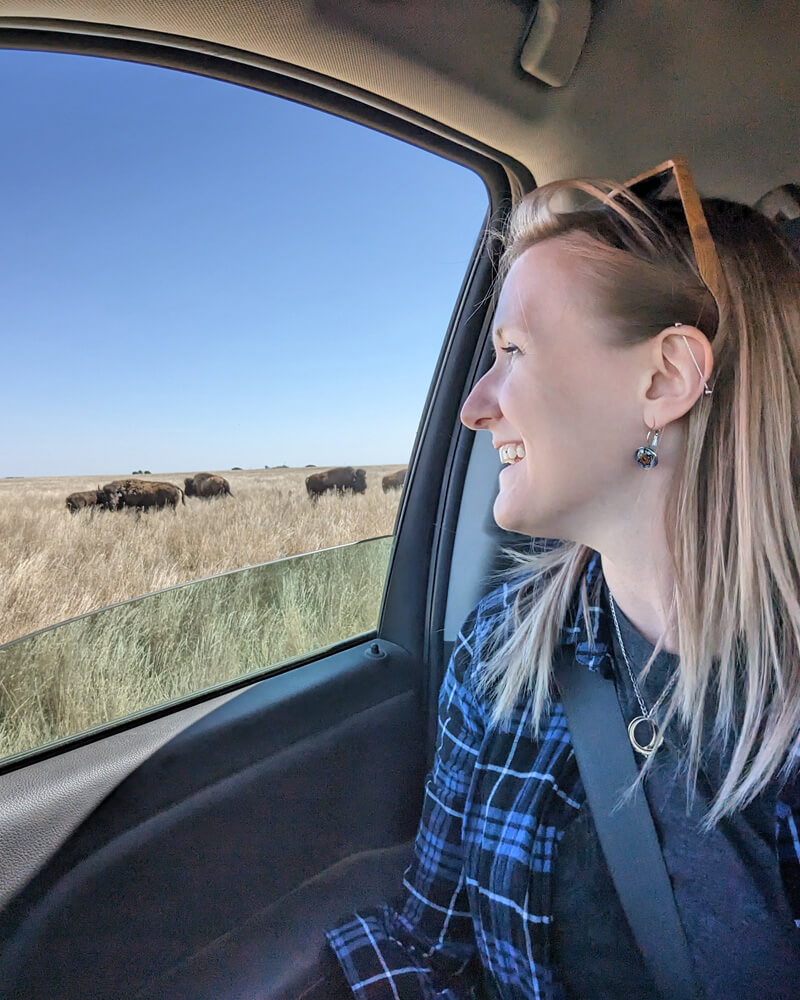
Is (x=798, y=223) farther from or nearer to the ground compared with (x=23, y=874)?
farther from the ground

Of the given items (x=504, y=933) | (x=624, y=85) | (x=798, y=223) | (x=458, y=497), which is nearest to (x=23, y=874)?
(x=504, y=933)

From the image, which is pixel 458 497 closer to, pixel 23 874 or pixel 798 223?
pixel 798 223

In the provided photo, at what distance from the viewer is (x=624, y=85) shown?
1.72 metres

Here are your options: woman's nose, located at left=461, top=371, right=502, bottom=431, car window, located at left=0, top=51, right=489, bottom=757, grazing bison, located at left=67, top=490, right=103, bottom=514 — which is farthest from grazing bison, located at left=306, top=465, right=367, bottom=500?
woman's nose, located at left=461, top=371, right=502, bottom=431

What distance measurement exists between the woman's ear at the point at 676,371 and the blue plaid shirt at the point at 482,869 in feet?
1.19

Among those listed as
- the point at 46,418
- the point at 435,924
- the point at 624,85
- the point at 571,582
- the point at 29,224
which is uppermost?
the point at 624,85

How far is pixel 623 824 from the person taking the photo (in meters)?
1.17

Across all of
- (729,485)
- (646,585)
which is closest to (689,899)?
(646,585)

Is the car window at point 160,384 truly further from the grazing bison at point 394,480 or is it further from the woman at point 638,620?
the woman at point 638,620

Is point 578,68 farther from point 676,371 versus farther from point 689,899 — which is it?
point 689,899

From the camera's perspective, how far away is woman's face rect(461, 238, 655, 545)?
1.21 meters

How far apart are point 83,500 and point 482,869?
1046mm

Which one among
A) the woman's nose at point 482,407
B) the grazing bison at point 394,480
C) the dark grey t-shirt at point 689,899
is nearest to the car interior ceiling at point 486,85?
the grazing bison at point 394,480

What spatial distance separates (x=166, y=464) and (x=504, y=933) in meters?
1.14
